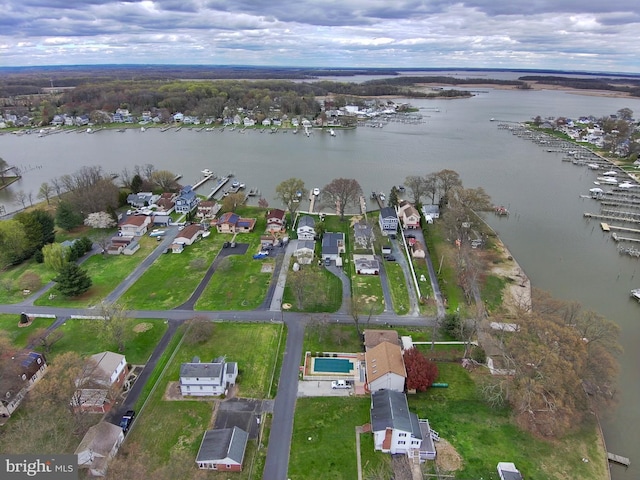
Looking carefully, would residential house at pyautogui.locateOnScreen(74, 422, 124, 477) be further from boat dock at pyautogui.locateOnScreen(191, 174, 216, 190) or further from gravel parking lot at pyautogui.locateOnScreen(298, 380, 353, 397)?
boat dock at pyautogui.locateOnScreen(191, 174, 216, 190)

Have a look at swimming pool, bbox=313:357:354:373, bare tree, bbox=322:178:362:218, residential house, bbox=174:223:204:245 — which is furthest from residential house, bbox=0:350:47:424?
bare tree, bbox=322:178:362:218

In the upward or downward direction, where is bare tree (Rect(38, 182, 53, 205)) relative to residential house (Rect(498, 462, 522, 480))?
upward

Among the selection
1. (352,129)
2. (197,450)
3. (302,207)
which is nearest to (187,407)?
(197,450)

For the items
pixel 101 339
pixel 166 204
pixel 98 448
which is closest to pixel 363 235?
pixel 101 339

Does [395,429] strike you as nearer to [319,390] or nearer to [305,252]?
[319,390]

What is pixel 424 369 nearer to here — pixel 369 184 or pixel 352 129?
pixel 369 184

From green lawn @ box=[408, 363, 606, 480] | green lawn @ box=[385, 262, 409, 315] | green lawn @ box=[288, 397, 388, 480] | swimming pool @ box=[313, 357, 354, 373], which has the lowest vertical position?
green lawn @ box=[408, 363, 606, 480]
